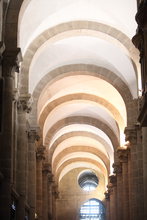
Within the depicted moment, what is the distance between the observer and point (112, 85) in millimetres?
28047

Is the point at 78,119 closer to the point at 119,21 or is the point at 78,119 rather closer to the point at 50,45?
the point at 50,45

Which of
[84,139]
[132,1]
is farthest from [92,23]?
[84,139]

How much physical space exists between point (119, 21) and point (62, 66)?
5.96 m

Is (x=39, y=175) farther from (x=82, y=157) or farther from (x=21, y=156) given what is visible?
(x=82, y=157)

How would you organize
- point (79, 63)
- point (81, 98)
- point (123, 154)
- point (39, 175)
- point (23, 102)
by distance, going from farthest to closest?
point (81, 98) → point (123, 154) → point (39, 175) → point (79, 63) → point (23, 102)

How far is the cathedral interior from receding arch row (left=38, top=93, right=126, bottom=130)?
0.06 metres

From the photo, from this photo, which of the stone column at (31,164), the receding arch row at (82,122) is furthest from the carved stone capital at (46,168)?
the stone column at (31,164)

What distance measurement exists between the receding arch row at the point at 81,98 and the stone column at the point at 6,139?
522 inches

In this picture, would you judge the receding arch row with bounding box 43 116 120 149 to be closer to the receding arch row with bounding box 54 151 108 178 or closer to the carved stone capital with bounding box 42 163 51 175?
the carved stone capital with bounding box 42 163 51 175

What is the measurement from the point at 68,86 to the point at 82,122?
232 inches

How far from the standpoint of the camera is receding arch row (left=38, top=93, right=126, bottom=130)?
31127 millimetres

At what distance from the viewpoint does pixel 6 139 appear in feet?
55.9

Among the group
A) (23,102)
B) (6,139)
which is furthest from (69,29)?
(6,139)

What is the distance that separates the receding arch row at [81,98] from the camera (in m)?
31.1
